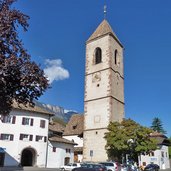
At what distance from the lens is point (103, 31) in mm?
57781

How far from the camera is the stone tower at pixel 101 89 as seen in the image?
163 ft

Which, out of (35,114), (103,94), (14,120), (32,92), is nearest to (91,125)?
(103,94)

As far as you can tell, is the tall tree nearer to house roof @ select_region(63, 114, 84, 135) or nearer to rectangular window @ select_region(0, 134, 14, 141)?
rectangular window @ select_region(0, 134, 14, 141)

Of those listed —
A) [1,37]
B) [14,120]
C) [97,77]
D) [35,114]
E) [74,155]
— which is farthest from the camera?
[74,155]

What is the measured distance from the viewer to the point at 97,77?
53938mm

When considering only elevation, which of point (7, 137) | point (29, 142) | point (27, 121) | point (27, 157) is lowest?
point (27, 157)

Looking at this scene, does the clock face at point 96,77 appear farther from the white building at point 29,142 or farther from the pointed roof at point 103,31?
the white building at point 29,142

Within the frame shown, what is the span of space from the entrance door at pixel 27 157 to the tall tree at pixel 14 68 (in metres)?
37.7

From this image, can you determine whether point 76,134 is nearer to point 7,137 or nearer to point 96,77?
point 96,77

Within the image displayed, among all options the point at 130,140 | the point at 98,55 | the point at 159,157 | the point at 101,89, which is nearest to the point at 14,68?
the point at 130,140

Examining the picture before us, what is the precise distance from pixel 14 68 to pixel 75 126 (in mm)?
52257

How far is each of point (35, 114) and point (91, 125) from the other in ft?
33.8

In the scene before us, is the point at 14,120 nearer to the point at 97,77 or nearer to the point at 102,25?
the point at 97,77

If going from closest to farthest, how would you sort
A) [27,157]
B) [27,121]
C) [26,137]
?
1. [26,137]
2. [27,121]
3. [27,157]
